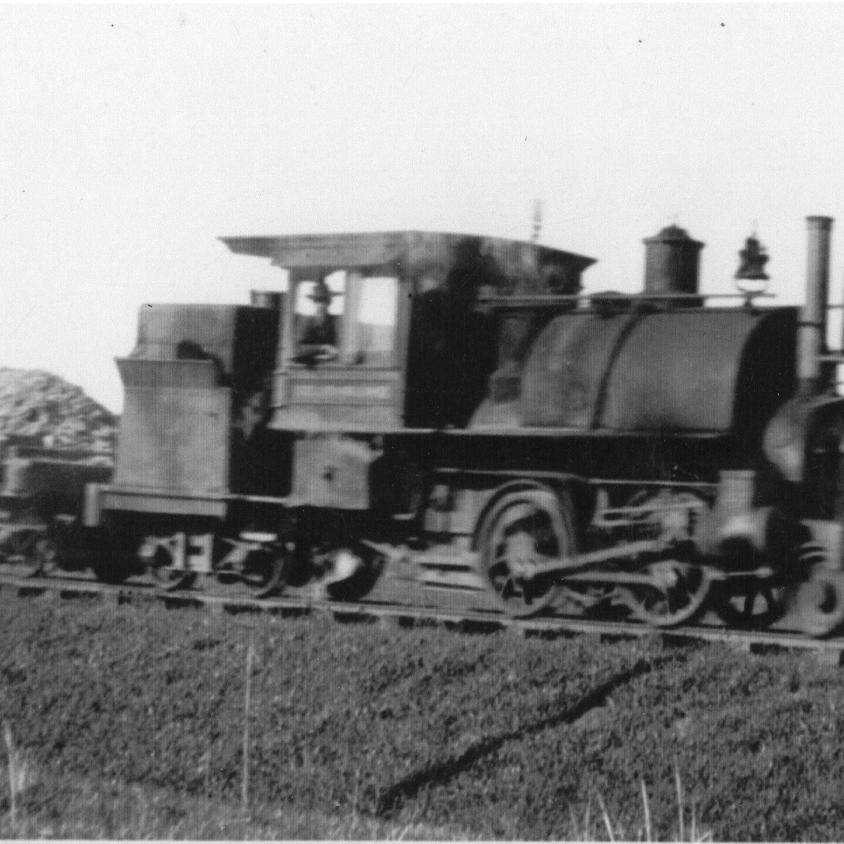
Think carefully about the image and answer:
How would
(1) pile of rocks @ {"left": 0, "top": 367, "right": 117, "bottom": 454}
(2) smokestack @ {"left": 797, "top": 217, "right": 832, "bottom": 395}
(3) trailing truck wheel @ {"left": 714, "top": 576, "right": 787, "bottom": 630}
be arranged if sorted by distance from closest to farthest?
(2) smokestack @ {"left": 797, "top": 217, "right": 832, "bottom": 395}
(3) trailing truck wheel @ {"left": 714, "top": 576, "right": 787, "bottom": 630}
(1) pile of rocks @ {"left": 0, "top": 367, "right": 117, "bottom": 454}

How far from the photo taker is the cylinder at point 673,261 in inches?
458

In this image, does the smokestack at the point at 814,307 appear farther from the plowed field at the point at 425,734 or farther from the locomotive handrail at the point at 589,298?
the plowed field at the point at 425,734

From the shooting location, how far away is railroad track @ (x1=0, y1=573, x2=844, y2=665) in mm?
9688

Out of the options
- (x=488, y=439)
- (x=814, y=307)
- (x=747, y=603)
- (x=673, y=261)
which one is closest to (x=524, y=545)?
(x=488, y=439)

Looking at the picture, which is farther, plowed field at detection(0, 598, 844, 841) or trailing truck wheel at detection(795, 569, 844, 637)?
trailing truck wheel at detection(795, 569, 844, 637)

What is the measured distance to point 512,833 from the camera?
7660mm

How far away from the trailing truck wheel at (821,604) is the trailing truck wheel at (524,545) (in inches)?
66.6

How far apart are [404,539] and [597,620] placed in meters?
1.95

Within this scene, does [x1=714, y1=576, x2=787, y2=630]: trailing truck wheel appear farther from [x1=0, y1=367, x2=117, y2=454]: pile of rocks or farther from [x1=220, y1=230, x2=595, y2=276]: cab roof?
[x1=0, y1=367, x2=117, y2=454]: pile of rocks

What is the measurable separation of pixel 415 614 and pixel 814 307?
11.7 feet

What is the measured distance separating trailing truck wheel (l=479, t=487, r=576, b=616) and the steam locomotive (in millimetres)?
18

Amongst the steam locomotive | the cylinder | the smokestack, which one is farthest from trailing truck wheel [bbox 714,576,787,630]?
the cylinder

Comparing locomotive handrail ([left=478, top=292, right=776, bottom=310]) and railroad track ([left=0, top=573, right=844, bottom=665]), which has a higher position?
locomotive handrail ([left=478, top=292, right=776, bottom=310])

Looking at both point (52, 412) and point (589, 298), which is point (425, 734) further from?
point (52, 412)
